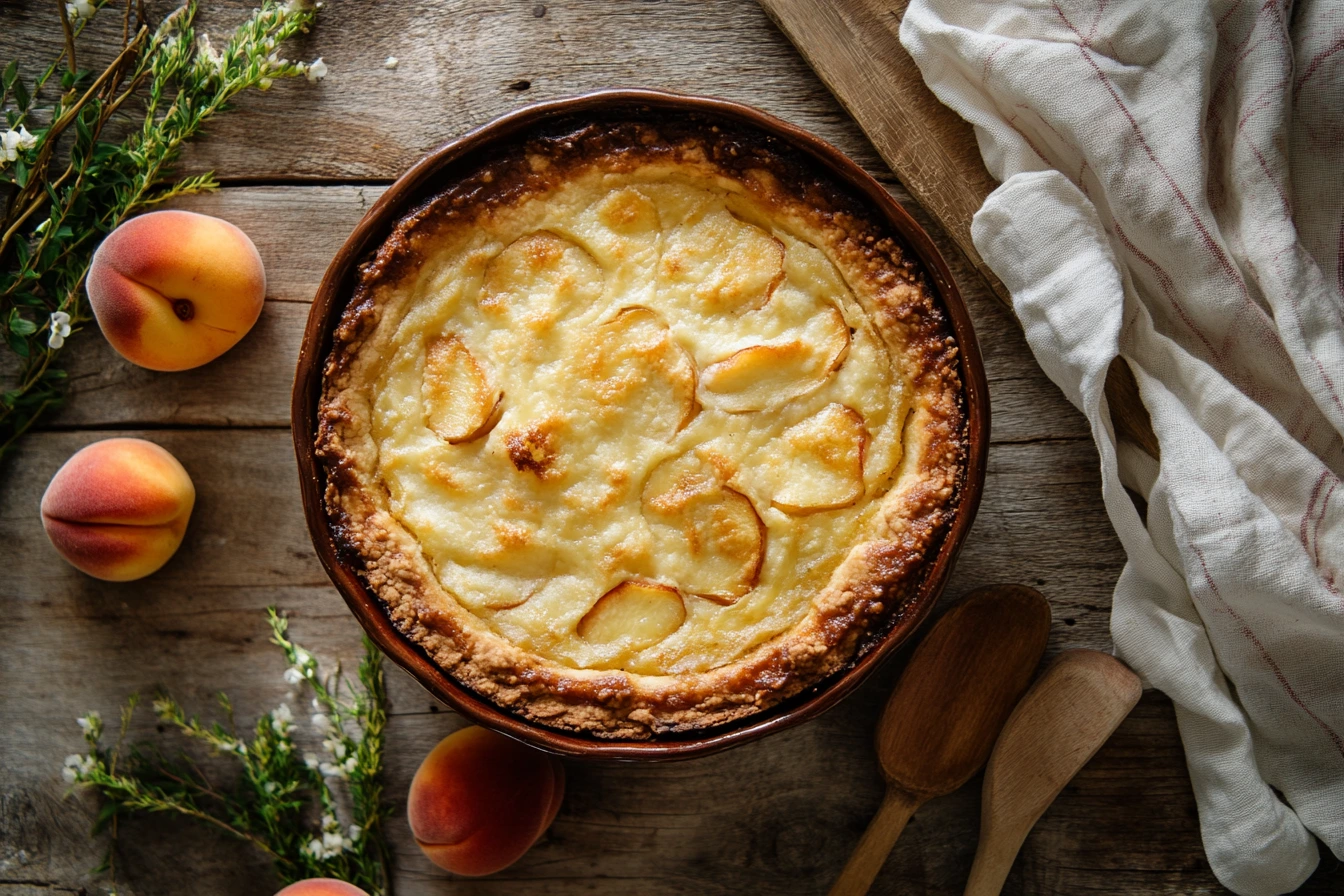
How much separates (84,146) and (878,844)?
230 centimetres

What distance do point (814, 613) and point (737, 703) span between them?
22 centimetres

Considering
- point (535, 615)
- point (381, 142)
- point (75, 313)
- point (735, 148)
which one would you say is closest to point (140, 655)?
point (75, 313)

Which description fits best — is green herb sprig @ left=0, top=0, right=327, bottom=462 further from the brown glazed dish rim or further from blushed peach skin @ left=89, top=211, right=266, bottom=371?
the brown glazed dish rim

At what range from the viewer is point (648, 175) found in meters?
1.83

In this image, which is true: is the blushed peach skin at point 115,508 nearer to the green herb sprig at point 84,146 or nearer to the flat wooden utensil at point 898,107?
the green herb sprig at point 84,146

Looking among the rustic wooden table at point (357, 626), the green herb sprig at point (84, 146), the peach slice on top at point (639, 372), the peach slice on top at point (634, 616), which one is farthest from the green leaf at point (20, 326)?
the peach slice on top at point (634, 616)

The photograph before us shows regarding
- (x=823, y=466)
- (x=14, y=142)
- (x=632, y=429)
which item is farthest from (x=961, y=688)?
(x=14, y=142)

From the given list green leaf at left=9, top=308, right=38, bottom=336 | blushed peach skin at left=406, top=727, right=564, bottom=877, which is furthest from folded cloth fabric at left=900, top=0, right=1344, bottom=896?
green leaf at left=9, top=308, right=38, bottom=336

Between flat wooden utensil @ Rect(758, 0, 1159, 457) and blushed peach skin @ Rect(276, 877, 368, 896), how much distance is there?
6.28ft

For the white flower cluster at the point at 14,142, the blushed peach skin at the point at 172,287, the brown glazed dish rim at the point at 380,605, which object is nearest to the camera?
the brown glazed dish rim at the point at 380,605

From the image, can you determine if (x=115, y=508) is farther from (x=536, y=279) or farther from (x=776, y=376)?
(x=776, y=376)

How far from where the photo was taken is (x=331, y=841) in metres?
2.09

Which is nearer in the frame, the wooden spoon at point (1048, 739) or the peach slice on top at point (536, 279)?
the peach slice on top at point (536, 279)

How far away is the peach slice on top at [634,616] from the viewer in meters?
1.76
